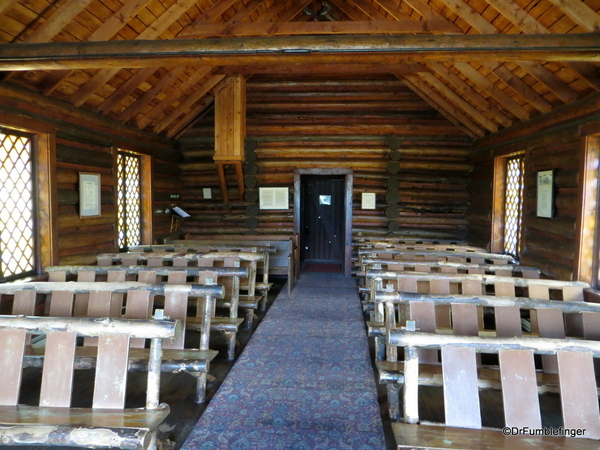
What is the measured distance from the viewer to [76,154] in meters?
6.43

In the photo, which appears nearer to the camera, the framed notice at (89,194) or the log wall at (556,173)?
the log wall at (556,173)

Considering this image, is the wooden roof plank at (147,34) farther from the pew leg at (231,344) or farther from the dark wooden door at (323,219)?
the dark wooden door at (323,219)

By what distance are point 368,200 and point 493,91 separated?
172 inches

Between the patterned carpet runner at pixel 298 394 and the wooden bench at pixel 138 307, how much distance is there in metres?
0.52

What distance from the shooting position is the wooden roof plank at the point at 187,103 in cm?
886

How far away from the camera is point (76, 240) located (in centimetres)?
640

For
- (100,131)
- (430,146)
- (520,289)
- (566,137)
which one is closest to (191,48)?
(100,131)

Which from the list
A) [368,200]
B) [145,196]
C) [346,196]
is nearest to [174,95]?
[145,196]

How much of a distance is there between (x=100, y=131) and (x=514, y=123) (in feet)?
25.1

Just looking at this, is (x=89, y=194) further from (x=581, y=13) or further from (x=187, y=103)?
(x=581, y=13)

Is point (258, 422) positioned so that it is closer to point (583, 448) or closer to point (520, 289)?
point (583, 448)

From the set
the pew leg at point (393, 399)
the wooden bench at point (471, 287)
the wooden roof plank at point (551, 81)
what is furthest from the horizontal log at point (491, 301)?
the wooden roof plank at point (551, 81)

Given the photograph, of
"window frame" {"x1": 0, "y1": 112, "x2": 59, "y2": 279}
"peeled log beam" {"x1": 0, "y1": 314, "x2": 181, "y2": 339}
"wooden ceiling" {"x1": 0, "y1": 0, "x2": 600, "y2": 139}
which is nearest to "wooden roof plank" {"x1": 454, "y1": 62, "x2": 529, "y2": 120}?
"wooden ceiling" {"x1": 0, "y1": 0, "x2": 600, "y2": 139}

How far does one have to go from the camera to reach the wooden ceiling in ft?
14.5
